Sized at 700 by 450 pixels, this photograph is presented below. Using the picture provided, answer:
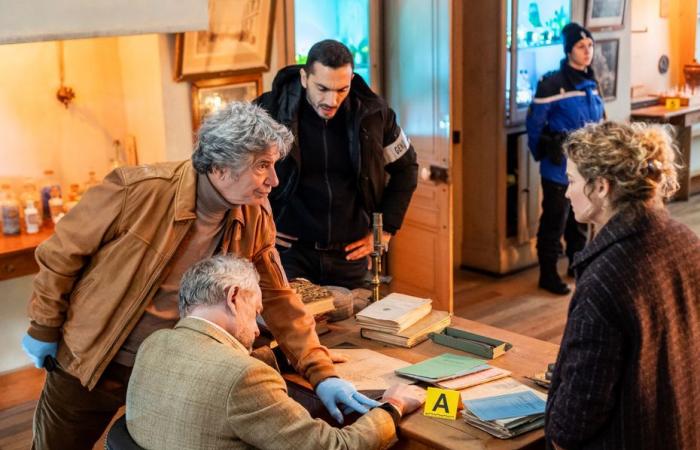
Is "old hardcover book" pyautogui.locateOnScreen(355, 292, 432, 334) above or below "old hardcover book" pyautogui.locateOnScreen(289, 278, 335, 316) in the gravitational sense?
below

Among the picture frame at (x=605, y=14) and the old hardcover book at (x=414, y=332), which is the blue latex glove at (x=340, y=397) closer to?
the old hardcover book at (x=414, y=332)

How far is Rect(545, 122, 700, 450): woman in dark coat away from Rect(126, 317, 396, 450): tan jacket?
1.86 feet

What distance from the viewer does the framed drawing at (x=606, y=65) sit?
24.0ft

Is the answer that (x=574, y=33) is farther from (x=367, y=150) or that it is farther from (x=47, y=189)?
(x=47, y=189)

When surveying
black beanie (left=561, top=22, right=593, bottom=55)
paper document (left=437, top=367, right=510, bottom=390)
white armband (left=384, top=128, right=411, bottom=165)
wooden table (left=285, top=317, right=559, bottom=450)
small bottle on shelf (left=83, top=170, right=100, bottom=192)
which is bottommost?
wooden table (left=285, top=317, right=559, bottom=450)

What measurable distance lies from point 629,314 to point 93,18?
3.12 m

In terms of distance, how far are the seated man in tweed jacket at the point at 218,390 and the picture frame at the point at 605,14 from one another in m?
5.26

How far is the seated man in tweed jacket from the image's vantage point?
225cm

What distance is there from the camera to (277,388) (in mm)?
2322

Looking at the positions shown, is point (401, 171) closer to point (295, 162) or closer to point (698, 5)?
point (295, 162)

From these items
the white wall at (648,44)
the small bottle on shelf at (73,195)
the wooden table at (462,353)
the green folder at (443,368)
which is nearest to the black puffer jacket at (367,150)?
the wooden table at (462,353)

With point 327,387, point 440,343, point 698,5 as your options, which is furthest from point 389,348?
point 698,5

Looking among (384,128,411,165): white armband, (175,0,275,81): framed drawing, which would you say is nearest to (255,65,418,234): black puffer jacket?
(384,128,411,165): white armband

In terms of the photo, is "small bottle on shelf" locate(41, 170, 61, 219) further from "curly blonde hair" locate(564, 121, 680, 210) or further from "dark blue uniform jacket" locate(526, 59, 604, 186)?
"curly blonde hair" locate(564, 121, 680, 210)
